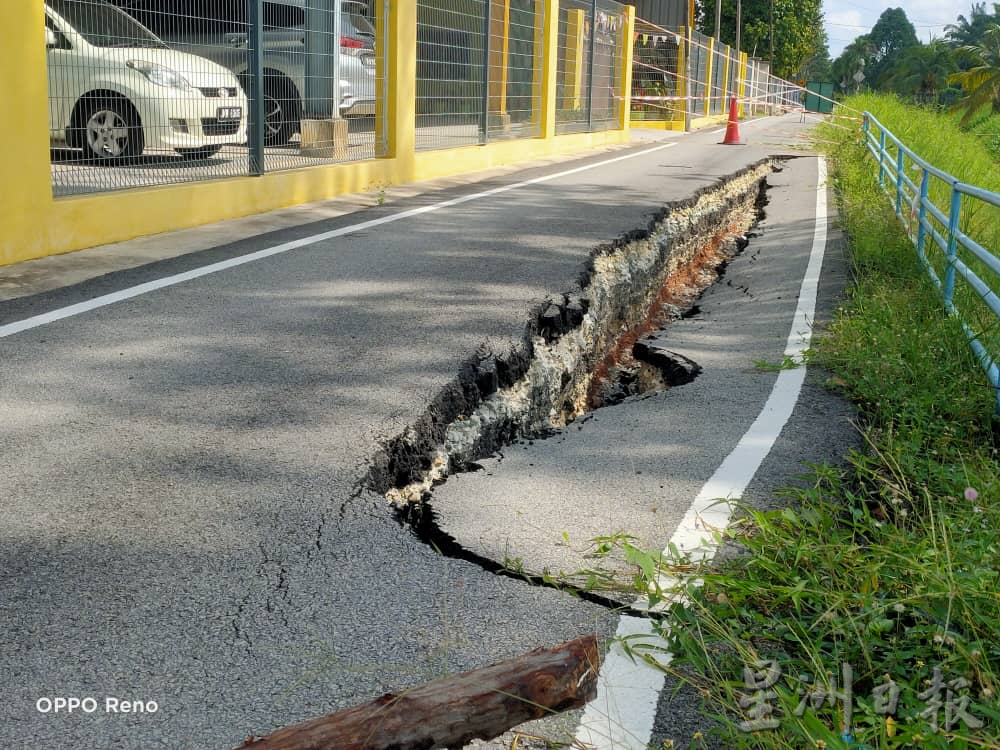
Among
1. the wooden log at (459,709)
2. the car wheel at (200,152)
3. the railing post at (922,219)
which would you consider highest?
the car wheel at (200,152)

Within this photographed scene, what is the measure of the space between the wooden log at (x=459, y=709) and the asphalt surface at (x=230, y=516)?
1.07 ft

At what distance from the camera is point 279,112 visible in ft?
32.2

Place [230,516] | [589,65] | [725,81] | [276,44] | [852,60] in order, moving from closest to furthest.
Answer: [230,516], [276,44], [589,65], [725,81], [852,60]

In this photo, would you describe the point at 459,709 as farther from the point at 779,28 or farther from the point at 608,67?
the point at 779,28

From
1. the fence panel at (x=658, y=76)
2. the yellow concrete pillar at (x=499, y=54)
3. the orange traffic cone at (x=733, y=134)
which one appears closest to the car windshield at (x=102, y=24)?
the yellow concrete pillar at (x=499, y=54)

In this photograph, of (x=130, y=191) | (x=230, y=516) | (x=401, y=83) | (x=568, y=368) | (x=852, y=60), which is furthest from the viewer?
(x=852, y=60)

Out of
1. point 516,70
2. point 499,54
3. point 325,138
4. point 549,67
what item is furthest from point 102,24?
point 549,67

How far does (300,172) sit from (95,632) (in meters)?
7.91

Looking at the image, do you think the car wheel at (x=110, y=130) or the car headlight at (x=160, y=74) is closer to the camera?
the car wheel at (x=110, y=130)

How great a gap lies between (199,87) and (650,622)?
700cm

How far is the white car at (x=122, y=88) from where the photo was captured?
281 inches

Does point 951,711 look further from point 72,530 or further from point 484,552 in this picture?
point 72,530

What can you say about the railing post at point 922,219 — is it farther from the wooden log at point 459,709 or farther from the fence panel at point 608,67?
the fence panel at point 608,67

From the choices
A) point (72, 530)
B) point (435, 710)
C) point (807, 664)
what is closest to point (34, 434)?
point (72, 530)
